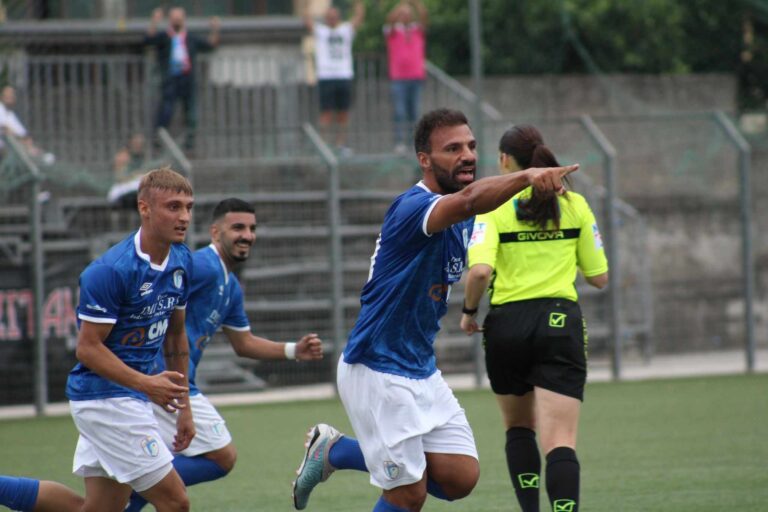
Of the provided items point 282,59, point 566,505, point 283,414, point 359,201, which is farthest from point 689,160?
point 566,505

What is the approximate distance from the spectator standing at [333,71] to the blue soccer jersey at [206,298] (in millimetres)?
11191

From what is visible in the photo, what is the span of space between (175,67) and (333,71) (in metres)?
2.20

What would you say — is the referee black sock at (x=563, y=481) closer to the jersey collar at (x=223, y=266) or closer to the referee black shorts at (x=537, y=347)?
the referee black shorts at (x=537, y=347)

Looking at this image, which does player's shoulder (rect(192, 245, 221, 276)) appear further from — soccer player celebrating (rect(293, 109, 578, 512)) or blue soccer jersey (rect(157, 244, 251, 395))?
soccer player celebrating (rect(293, 109, 578, 512))

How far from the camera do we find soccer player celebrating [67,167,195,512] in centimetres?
611

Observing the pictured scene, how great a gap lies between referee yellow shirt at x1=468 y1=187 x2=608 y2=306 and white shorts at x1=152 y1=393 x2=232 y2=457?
1.70 metres

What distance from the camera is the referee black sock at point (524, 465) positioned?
7.21m

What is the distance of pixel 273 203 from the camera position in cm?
1723

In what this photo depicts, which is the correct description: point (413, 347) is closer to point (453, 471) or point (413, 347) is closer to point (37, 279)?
point (453, 471)

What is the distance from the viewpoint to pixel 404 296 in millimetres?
Result: 6004

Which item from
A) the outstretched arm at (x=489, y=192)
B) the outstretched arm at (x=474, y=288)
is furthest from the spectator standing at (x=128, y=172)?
the outstretched arm at (x=489, y=192)

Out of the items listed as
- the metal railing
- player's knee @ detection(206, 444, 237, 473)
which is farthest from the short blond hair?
the metal railing

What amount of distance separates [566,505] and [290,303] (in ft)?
34.7

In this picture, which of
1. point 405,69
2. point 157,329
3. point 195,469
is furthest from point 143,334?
point 405,69
